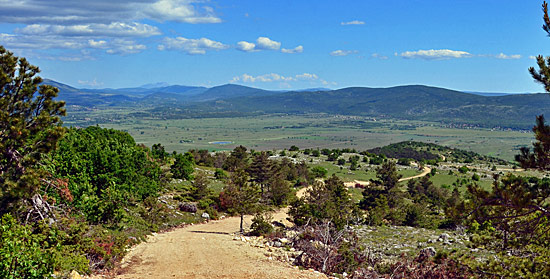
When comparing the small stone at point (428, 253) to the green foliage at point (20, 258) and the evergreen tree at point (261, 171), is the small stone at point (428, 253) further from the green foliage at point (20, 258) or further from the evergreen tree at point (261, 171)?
the evergreen tree at point (261, 171)

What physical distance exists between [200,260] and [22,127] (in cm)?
868

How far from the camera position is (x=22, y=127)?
45.3ft

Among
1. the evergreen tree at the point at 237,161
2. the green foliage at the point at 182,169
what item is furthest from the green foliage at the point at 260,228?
the evergreen tree at the point at 237,161

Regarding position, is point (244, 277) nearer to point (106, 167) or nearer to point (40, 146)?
point (40, 146)

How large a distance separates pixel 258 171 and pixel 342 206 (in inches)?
517

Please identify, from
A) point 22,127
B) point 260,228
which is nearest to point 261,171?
point 260,228

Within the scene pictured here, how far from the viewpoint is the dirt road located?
1575 cm

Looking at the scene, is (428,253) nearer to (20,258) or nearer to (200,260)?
(200,260)

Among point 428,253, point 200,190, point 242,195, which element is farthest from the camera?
point 200,190

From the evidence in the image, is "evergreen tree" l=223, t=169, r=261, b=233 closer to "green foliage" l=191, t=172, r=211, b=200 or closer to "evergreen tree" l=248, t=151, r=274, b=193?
"green foliage" l=191, t=172, r=211, b=200

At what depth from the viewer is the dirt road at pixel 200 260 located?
15.7m

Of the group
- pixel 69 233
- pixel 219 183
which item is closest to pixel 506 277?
pixel 69 233

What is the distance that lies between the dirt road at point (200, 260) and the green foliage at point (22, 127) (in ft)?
15.8

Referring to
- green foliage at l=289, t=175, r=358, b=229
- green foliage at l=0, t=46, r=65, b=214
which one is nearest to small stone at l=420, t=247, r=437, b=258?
green foliage at l=289, t=175, r=358, b=229
